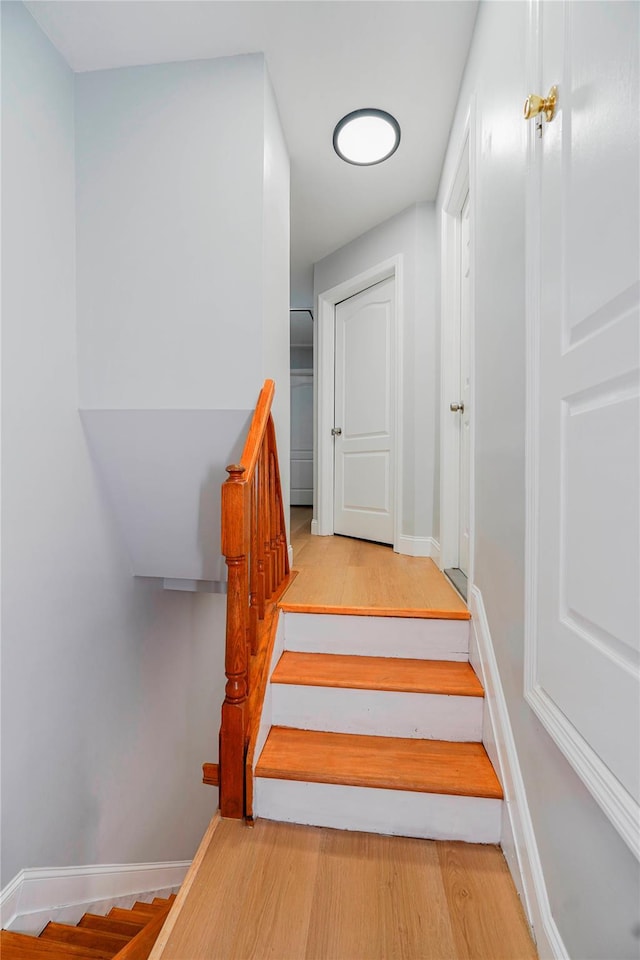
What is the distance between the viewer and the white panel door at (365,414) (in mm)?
3002

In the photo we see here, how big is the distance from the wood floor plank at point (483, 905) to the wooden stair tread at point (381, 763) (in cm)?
14

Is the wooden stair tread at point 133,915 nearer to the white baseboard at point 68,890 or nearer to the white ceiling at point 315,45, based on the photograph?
the white baseboard at point 68,890

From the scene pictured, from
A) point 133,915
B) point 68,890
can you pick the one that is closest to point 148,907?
point 133,915

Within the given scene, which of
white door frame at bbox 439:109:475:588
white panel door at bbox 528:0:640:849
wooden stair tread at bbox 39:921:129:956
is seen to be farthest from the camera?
white door frame at bbox 439:109:475:588

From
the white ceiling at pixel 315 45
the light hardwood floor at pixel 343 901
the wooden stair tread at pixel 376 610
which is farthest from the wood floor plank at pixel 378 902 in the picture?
the white ceiling at pixel 315 45

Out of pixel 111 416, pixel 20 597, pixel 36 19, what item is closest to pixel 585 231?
pixel 111 416

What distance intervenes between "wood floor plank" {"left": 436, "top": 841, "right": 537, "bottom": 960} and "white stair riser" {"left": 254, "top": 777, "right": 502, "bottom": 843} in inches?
1.8

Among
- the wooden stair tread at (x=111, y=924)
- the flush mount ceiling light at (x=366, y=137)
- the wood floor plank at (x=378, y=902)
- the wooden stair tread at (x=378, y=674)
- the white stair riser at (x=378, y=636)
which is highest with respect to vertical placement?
the flush mount ceiling light at (x=366, y=137)

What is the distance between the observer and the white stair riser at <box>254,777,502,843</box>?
4.02 feet

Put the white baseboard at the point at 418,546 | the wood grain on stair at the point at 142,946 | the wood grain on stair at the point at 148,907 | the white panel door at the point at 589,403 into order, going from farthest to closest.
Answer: the white baseboard at the point at 418,546
the wood grain on stair at the point at 148,907
the wood grain on stair at the point at 142,946
the white panel door at the point at 589,403

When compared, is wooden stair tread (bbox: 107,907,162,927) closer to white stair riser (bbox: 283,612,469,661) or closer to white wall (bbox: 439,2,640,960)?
white stair riser (bbox: 283,612,469,661)

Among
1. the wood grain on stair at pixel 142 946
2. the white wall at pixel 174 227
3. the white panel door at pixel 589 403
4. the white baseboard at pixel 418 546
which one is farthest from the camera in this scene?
the white baseboard at pixel 418 546

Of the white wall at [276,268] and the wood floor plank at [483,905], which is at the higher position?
the white wall at [276,268]

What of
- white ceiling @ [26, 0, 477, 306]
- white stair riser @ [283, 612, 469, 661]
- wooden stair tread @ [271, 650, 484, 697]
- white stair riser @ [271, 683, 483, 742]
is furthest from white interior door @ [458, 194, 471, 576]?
white stair riser @ [271, 683, 483, 742]
